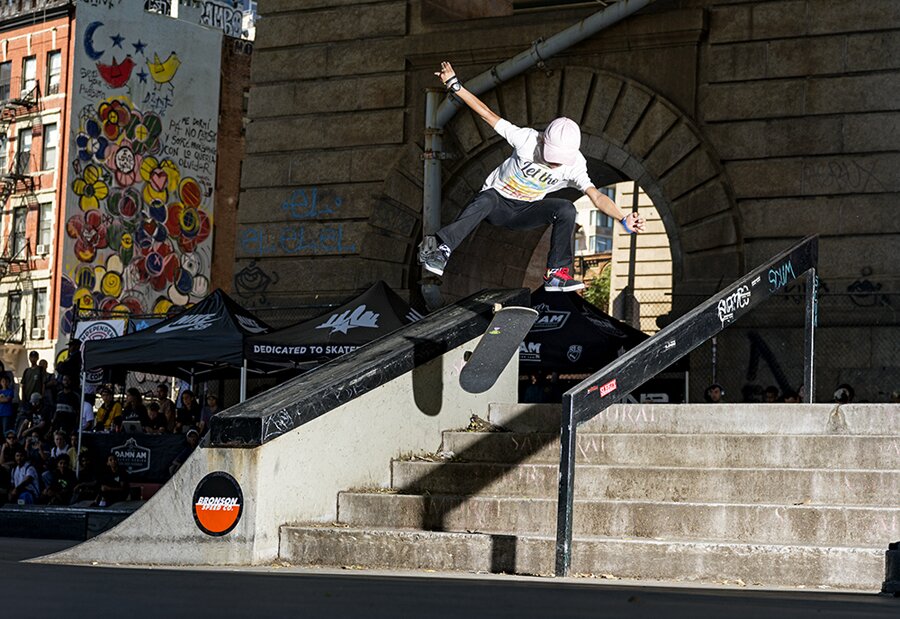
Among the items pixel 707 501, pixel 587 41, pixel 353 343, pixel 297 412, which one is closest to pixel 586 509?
pixel 707 501

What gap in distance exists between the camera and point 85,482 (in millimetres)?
20094

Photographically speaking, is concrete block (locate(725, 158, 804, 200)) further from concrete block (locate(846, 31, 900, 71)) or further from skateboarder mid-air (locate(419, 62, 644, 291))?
skateboarder mid-air (locate(419, 62, 644, 291))

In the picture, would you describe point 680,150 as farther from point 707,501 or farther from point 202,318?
point 707,501

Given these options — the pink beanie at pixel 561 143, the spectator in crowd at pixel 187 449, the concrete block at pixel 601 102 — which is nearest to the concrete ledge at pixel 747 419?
the pink beanie at pixel 561 143

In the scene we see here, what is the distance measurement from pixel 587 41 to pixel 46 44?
132 feet

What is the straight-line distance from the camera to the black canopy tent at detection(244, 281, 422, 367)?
18.0 m

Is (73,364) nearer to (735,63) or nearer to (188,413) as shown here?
(188,413)

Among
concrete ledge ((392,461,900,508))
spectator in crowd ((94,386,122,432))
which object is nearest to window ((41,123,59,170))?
spectator in crowd ((94,386,122,432))

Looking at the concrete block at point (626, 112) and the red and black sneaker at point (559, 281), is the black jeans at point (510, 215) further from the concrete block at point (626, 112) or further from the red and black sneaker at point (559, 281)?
the concrete block at point (626, 112)

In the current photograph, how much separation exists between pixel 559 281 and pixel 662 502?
3.56 metres

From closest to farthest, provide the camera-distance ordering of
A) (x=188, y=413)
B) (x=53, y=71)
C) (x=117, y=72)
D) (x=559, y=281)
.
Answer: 1. (x=559, y=281)
2. (x=188, y=413)
3. (x=117, y=72)
4. (x=53, y=71)

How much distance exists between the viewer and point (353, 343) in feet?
58.6

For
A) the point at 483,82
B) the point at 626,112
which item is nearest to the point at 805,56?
the point at 626,112

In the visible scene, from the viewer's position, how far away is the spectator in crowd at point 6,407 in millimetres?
25547
